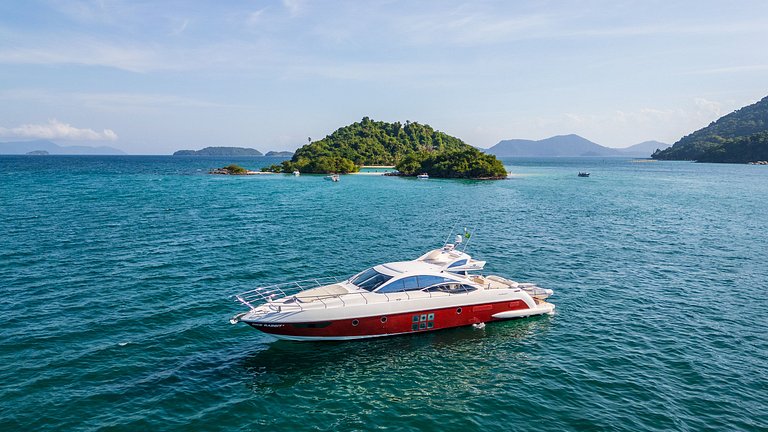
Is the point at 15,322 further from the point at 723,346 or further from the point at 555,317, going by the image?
the point at 723,346

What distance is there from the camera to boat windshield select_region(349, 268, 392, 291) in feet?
84.0

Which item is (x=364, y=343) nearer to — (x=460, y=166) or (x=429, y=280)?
(x=429, y=280)

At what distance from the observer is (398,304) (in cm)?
2445

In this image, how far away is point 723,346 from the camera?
24141 millimetres

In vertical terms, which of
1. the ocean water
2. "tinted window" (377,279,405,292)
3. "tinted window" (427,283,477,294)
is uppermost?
"tinted window" (377,279,405,292)

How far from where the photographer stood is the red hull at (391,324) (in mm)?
23250

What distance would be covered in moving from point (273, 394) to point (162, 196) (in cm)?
7691

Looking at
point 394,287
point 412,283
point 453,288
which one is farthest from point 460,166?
point 394,287

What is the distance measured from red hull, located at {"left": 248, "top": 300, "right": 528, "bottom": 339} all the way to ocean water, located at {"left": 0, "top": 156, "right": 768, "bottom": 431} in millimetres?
669

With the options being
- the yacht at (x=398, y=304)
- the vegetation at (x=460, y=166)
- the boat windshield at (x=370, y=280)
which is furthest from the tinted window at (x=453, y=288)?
the vegetation at (x=460, y=166)

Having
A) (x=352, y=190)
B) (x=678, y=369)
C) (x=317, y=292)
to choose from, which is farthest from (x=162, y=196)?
(x=678, y=369)

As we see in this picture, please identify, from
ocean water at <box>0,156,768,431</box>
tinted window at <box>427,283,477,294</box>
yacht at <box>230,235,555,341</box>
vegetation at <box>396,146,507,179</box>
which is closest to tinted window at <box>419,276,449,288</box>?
yacht at <box>230,235,555,341</box>

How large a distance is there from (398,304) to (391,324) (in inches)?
45.1

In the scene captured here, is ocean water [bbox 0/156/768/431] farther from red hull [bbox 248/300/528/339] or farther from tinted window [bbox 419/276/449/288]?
tinted window [bbox 419/276/449/288]
